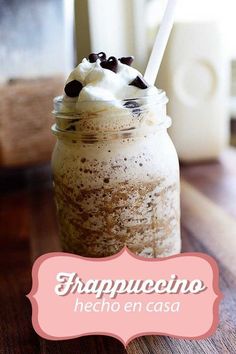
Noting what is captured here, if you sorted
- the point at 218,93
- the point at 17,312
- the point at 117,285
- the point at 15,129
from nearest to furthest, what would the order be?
1. the point at 117,285
2. the point at 17,312
3. the point at 15,129
4. the point at 218,93

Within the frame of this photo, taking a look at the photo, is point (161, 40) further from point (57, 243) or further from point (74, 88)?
A: point (57, 243)

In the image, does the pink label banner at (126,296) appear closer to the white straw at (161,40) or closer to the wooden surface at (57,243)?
the wooden surface at (57,243)

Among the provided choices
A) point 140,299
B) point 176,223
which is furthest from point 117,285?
point 176,223

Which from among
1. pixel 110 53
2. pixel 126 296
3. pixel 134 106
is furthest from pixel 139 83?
pixel 110 53

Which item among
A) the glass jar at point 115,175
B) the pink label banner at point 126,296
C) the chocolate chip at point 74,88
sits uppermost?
the chocolate chip at point 74,88

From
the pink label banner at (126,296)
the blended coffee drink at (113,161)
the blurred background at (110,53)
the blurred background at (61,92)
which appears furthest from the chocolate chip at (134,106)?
the blurred background at (110,53)

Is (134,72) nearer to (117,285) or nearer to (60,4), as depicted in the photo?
(117,285)

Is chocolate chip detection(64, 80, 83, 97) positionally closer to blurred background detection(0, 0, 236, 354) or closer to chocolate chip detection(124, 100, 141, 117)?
chocolate chip detection(124, 100, 141, 117)
